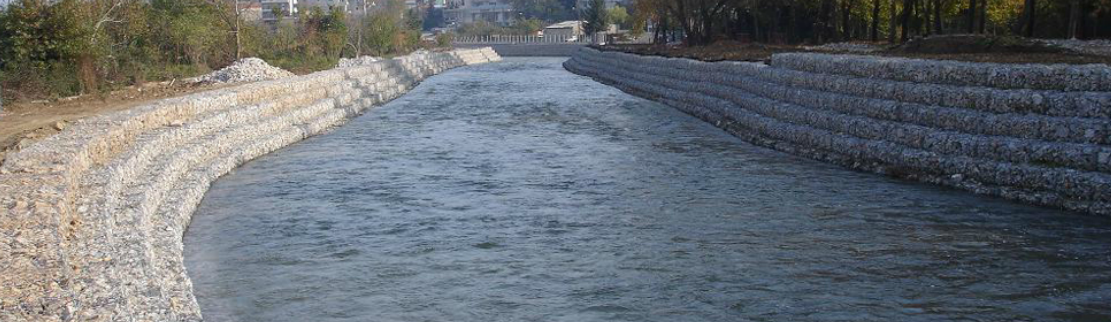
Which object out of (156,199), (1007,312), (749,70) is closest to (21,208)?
(156,199)

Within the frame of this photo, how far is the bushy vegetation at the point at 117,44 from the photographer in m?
29.4

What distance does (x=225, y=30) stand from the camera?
4781 centimetres

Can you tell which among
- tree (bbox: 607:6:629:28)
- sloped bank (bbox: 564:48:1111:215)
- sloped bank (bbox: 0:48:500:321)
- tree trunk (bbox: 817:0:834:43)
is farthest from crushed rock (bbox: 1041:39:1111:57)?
tree (bbox: 607:6:629:28)

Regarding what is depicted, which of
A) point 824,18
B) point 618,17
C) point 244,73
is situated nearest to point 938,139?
point 244,73

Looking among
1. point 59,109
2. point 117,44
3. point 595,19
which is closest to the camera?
point 59,109

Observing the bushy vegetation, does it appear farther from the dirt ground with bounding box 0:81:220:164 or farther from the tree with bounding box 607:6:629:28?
the tree with bounding box 607:6:629:28

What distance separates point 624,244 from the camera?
14086 millimetres

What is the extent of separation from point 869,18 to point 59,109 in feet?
165

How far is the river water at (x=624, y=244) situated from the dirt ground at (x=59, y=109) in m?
3.68

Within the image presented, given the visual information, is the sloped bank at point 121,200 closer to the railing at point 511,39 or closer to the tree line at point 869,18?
the tree line at point 869,18

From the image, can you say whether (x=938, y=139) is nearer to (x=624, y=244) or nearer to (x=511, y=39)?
(x=624, y=244)

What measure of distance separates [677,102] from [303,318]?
2758 centimetres

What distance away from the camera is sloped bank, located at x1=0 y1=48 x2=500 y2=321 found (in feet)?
31.4

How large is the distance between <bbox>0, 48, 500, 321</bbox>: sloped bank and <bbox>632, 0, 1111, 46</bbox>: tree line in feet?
99.2
